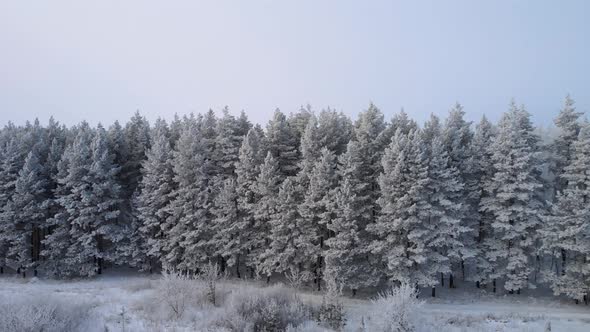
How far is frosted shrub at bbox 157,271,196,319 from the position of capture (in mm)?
21456

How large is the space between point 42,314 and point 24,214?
1038 inches

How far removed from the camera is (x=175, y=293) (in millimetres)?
22000

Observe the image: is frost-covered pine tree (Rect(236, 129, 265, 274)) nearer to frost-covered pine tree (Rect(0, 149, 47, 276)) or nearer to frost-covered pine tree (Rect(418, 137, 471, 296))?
frost-covered pine tree (Rect(418, 137, 471, 296))

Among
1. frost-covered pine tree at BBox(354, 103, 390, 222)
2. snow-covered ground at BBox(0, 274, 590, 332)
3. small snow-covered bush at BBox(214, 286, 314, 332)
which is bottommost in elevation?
snow-covered ground at BBox(0, 274, 590, 332)

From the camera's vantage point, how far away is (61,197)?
39.4m

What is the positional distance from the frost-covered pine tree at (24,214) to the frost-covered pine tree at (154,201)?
9.24 meters

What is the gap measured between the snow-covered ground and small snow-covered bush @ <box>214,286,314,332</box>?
0.79 m

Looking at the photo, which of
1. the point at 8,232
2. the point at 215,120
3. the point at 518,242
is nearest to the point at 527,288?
the point at 518,242

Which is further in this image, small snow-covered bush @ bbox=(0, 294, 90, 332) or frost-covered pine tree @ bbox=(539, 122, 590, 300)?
frost-covered pine tree @ bbox=(539, 122, 590, 300)

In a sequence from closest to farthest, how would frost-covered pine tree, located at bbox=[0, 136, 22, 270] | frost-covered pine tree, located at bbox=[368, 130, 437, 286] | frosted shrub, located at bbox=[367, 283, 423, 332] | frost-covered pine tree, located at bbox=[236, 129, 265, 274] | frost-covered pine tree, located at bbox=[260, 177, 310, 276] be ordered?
frosted shrub, located at bbox=[367, 283, 423, 332] < frost-covered pine tree, located at bbox=[368, 130, 437, 286] < frost-covered pine tree, located at bbox=[260, 177, 310, 276] < frost-covered pine tree, located at bbox=[236, 129, 265, 274] < frost-covered pine tree, located at bbox=[0, 136, 22, 270]

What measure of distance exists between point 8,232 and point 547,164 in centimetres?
4961

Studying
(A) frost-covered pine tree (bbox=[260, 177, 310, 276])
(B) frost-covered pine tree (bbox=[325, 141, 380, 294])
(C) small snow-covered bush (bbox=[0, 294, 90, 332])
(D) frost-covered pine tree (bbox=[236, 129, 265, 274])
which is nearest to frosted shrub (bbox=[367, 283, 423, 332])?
(B) frost-covered pine tree (bbox=[325, 141, 380, 294])

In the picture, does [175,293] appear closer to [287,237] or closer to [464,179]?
[287,237]

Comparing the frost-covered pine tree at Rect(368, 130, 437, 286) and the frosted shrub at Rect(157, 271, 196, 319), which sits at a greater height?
the frost-covered pine tree at Rect(368, 130, 437, 286)
